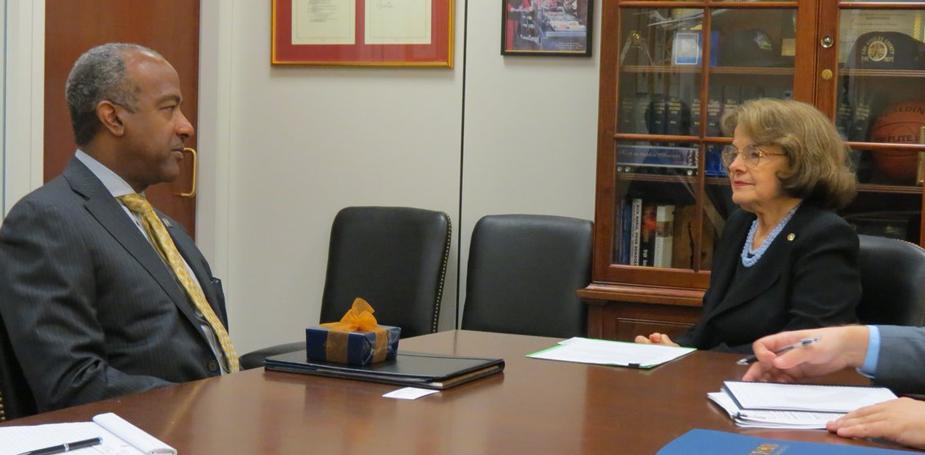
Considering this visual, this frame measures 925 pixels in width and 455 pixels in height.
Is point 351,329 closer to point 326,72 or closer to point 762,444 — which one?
point 762,444

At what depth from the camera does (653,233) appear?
4039mm

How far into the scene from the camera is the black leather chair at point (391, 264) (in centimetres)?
436

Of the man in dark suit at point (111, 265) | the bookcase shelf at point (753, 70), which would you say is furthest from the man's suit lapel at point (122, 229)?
the bookcase shelf at point (753, 70)

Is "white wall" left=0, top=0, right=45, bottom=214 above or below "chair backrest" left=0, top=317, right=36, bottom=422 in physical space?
above

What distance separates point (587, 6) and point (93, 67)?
7.32 feet

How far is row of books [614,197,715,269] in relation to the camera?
4.01 m

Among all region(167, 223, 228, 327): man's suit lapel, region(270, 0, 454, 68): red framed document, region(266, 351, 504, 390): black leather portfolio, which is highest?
region(270, 0, 454, 68): red framed document

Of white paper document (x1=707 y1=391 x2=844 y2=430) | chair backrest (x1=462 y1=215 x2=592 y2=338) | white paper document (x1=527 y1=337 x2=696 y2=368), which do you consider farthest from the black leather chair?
white paper document (x1=707 y1=391 x2=844 y2=430)

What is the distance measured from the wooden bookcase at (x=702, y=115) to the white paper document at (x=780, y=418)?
2.09 m

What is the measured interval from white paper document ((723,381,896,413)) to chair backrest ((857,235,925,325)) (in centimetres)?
77

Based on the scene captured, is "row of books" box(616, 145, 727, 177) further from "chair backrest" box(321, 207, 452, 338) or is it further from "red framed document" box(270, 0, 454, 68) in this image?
"red framed document" box(270, 0, 454, 68)

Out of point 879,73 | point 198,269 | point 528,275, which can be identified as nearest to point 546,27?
point 528,275

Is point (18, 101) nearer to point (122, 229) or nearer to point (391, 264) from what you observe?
point (391, 264)

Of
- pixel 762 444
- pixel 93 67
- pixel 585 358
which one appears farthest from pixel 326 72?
pixel 762 444
